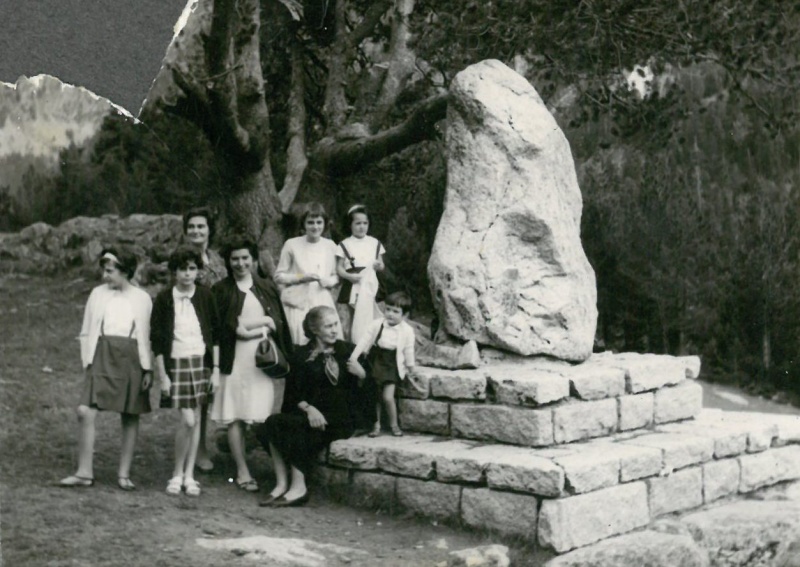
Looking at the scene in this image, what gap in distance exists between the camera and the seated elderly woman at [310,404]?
6695 millimetres

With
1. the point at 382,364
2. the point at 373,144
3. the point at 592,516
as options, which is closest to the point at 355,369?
the point at 382,364

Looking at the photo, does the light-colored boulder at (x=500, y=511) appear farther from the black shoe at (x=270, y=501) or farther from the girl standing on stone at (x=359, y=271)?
the girl standing on stone at (x=359, y=271)

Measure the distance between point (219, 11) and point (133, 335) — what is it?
12.6ft

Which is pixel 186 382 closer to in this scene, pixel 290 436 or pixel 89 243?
pixel 290 436

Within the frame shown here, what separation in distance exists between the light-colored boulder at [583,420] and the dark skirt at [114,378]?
2.42 metres

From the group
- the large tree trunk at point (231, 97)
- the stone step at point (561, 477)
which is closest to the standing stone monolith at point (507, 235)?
the stone step at point (561, 477)

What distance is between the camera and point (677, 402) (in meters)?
7.52

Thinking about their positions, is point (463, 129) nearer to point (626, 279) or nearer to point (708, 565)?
point (708, 565)

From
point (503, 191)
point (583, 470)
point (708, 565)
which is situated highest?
point (503, 191)

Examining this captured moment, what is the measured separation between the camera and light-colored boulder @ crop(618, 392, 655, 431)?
707cm

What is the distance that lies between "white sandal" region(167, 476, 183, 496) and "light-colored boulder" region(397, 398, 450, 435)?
1.46 meters

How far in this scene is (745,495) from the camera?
24.1ft

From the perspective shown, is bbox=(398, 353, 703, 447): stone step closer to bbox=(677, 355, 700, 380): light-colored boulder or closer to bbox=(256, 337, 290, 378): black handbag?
bbox=(677, 355, 700, 380): light-colored boulder

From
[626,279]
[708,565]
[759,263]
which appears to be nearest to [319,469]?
[708,565]
